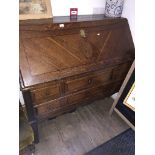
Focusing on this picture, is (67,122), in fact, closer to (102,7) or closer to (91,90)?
(91,90)

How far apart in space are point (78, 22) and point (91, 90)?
662 mm

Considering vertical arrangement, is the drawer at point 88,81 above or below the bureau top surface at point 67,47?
below

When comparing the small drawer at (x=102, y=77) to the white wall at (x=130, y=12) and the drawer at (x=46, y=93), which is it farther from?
the white wall at (x=130, y=12)

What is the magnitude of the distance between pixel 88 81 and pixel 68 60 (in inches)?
11.8

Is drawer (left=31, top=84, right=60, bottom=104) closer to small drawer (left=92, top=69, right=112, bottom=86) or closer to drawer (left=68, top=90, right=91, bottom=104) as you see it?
drawer (left=68, top=90, right=91, bottom=104)

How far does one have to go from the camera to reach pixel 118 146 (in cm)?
153

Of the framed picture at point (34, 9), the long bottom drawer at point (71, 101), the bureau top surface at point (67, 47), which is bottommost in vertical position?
the long bottom drawer at point (71, 101)

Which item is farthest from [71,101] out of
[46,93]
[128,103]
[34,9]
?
[34,9]

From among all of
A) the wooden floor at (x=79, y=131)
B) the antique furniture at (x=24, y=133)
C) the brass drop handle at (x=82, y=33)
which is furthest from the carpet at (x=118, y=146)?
the brass drop handle at (x=82, y=33)

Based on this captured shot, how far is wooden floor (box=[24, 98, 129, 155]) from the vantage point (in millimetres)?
1493

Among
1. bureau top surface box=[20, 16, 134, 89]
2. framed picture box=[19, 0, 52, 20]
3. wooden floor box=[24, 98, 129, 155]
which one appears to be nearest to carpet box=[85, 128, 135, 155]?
wooden floor box=[24, 98, 129, 155]

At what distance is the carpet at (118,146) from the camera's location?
4.83 feet

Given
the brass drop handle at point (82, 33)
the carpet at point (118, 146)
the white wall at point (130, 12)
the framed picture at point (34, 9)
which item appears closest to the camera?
the framed picture at point (34, 9)
